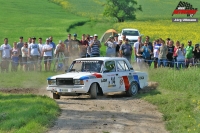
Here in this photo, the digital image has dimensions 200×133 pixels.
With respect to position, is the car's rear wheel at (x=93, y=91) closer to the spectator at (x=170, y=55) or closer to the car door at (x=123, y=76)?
the car door at (x=123, y=76)

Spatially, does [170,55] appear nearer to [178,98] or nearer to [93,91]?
[93,91]

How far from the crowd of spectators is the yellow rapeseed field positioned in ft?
70.9

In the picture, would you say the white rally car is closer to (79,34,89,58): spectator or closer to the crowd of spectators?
the crowd of spectators

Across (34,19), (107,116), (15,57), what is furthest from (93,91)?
(34,19)

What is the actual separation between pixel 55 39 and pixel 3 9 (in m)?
25.3

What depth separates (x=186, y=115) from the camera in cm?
1565

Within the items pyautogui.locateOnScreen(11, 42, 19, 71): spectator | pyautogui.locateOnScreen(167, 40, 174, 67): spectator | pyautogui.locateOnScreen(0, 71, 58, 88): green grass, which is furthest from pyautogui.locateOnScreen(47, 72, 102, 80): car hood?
pyautogui.locateOnScreen(167, 40, 174, 67): spectator

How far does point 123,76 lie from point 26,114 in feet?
23.8

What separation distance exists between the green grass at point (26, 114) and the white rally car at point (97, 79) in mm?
1812

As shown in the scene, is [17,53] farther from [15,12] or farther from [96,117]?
[15,12]

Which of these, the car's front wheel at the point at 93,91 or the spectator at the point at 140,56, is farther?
the spectator at the point at 140,56

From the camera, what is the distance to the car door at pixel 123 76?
70.2 ft

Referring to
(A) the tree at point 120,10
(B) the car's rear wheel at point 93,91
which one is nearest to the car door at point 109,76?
(B) the car's rear wheel at point 93,91

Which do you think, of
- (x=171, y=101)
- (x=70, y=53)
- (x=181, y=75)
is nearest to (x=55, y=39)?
(x=70, y=53)
